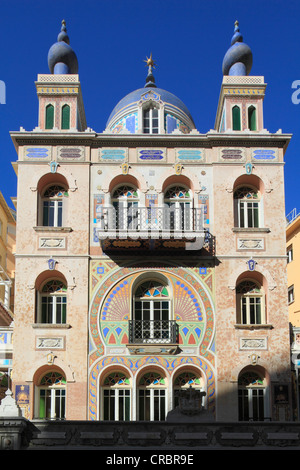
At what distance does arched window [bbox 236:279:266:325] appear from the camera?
3453 cm

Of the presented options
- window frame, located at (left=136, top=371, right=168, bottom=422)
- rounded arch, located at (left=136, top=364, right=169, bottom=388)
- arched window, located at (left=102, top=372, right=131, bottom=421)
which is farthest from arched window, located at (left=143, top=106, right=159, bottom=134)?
arched window, located at (left=102, top=372, right=131, bottom=421)

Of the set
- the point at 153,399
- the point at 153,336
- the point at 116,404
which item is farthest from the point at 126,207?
the point at 116,404

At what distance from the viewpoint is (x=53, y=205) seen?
1406 inches

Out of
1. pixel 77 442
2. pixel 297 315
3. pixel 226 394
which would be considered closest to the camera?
pixel 77 442

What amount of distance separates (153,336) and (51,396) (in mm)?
5191

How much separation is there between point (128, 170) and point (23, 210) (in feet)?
17.1

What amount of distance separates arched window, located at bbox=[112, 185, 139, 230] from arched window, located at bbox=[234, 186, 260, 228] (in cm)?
478

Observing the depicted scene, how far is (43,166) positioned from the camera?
116ft

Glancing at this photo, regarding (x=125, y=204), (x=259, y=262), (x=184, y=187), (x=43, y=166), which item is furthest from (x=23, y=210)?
(x=259, y=262)

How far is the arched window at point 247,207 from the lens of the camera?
35.6 metres

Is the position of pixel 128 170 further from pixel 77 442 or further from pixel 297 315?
pixel 297 315

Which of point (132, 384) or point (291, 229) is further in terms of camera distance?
point (291, 229)

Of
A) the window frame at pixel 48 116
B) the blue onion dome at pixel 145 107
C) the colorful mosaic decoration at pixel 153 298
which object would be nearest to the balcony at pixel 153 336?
the colorful mosaic decoration at pixel 153 298

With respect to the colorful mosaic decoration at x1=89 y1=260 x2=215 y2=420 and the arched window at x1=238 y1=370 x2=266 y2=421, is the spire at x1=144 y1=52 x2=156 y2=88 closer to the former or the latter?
the colorful mosaic decoration at x1=89 y1=260 x2=215 y2=420
